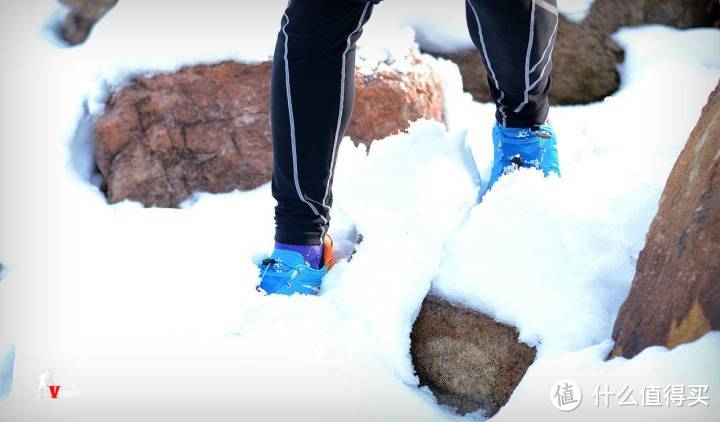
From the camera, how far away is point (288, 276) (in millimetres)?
1309

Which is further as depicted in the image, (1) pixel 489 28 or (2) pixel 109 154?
(2) pixel 109 154

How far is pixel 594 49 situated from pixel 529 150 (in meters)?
1.44

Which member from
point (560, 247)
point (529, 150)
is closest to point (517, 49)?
point (529, 150)

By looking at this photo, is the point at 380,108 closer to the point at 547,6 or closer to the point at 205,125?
the point at 205,125

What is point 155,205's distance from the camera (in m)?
1.97

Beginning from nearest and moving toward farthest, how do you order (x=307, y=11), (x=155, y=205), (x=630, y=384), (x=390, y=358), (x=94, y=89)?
(x=630, y=384)
(x=390, y=358)
(x=307, y=11)
(x=155, y=205)
(x=94, y=89)

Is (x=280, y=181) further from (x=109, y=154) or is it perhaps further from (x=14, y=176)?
(x=14, y=176)

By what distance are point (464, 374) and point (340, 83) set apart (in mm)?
574

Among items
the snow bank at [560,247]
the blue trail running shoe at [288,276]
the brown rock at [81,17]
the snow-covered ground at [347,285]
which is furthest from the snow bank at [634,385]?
the brown rock at [81,17]

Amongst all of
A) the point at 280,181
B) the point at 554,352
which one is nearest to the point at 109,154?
the point at 280,181

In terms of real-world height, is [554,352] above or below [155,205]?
above

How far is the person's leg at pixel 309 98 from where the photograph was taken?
122 cm

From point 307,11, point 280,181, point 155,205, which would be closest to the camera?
point 307,11

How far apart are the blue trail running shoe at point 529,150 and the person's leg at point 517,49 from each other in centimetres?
2
